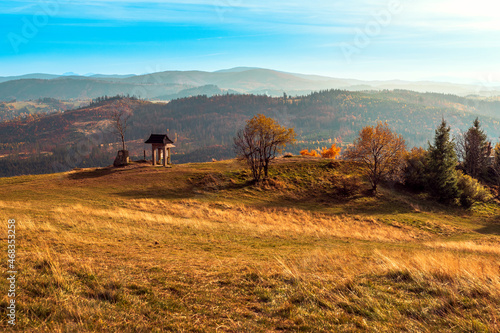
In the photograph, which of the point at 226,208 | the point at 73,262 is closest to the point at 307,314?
the point at 73,262

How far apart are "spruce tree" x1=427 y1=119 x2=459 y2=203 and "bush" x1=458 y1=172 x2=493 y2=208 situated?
1.34 m

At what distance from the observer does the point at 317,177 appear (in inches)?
2077

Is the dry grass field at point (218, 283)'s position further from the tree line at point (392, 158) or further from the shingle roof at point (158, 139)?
the shingle roof at point (158, 139)

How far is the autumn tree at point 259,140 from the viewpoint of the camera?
4900cm

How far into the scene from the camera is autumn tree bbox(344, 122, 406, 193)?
47188mm

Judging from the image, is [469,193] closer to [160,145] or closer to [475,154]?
[475,154]

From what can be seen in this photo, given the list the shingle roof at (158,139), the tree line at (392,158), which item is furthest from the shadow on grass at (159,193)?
the shingle roof at (158,139)

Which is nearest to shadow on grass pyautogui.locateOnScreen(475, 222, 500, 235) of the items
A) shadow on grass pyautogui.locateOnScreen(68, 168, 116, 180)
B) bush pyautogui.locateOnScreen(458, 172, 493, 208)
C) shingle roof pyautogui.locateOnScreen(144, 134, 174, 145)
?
bush pyautogui.locateOnScreen(458, 172, 493, 208)

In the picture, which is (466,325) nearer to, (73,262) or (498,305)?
(498,305)

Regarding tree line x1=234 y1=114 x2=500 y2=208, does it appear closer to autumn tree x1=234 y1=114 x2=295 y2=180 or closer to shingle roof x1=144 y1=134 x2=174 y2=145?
autumn tree x1=234 y1=114 x2=295 y2=180

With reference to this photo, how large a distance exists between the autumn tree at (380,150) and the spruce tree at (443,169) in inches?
253

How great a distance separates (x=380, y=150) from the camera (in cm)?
4772

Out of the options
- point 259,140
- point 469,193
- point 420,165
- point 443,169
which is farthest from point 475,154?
point 259,140

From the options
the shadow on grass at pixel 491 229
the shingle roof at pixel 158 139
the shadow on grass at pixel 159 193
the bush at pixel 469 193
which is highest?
the shingle roof at pixel 158 139
